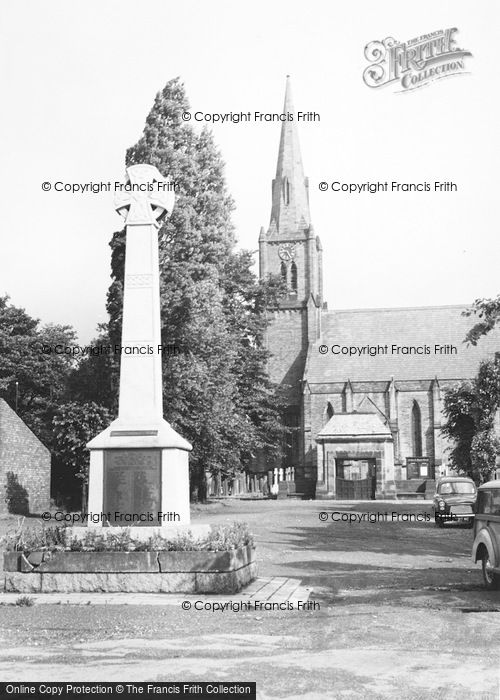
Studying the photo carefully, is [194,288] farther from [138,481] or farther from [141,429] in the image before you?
[138,481]

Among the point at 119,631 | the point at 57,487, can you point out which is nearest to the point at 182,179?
the point at 57,487

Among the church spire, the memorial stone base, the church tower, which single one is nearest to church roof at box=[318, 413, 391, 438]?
the church tower

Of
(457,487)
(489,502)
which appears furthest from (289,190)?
(489,502)

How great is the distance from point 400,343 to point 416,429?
281 inches

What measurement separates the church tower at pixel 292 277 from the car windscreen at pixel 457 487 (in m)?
40.7

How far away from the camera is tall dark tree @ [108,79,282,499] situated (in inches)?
1240

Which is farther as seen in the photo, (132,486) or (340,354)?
(340,354)

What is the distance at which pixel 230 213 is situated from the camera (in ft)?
131

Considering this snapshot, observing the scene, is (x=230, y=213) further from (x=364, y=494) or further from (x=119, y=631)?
(x=119, y=631)

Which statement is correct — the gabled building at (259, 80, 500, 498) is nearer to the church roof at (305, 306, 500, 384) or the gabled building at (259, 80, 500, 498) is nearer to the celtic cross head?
the church roof at (305, 306, 500, 384)

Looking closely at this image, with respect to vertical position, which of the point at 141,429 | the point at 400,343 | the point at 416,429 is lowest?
the point at 141,429

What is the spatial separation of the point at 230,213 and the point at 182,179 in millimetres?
5456

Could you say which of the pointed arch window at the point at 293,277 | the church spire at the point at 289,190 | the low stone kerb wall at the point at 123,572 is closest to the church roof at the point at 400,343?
the pointed arch window at the point at 293,277

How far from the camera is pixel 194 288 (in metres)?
32.0
